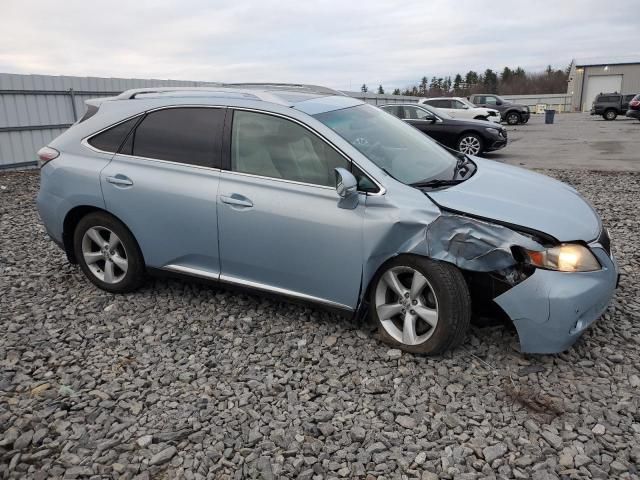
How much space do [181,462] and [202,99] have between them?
2.61m

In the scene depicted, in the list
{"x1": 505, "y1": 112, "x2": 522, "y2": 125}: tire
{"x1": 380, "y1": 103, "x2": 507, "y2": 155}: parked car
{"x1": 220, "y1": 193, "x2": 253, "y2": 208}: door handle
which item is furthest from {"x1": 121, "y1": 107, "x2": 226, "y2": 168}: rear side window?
{"x1": 505, "y1": 112, "x2": 522, "y2": 125}: tire

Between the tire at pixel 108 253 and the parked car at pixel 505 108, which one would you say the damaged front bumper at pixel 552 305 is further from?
the parked car at pixel 505 108

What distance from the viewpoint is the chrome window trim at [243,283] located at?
3.45 m

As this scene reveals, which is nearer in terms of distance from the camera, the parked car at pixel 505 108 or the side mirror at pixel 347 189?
the side mirror at pixel 347 189

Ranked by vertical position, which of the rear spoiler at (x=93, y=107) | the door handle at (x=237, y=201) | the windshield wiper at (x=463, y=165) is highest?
the rear spoiler at (x=93, y=107)

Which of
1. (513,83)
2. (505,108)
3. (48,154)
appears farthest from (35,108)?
(513,83)

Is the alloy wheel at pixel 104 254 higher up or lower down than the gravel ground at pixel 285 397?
higher up

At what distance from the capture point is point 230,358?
134 inches

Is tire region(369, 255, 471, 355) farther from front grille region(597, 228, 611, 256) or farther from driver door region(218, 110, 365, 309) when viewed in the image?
front grille region(597, 228, 611, 256)

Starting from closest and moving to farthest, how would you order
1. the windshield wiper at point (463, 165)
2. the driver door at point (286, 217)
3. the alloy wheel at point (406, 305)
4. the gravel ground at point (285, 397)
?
the gravel ground at point (285, 397) → the alloy wheel at point (406, 305) → the driver door at point (286, 217) → the windshield wiper at point (463, 165)

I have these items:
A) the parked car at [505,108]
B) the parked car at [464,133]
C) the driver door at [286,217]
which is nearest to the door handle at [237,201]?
the driver door at [286,217]

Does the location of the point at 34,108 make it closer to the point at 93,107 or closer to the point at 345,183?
the point at 93,107

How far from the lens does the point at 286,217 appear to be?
11.1 feet

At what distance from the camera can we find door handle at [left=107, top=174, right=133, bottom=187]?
3.96 metres
